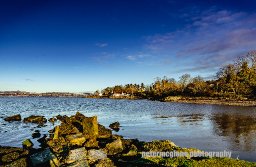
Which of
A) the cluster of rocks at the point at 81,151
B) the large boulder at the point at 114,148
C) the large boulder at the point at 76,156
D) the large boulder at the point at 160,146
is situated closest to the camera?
the large boulder at the point at 76,156

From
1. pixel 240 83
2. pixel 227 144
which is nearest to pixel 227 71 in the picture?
pixel 240 83

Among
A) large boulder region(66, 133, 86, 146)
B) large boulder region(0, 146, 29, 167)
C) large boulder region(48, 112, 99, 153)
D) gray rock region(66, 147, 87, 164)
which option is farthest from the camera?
large boulder region(66, 133, 86, 146)

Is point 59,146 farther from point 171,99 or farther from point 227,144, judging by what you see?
point 171,99

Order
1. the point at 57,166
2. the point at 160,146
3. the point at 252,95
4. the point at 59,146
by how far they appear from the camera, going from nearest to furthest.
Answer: the point at 57,166 < the point at 160,146 < the point at 59,146 < the point at 252,95

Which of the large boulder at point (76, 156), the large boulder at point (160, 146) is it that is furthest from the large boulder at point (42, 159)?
the large boulder at point (160, 146)

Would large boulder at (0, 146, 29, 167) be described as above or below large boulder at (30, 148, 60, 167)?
below

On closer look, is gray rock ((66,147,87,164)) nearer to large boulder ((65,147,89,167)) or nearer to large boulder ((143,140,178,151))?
large boulder ((65,147,89,167))

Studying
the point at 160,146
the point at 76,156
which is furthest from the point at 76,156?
the point at 160,146

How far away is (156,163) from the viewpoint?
49.3 feet

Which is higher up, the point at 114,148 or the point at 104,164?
the point at 104,164

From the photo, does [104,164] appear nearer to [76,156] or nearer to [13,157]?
[76,156]

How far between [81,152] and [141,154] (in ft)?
13.6

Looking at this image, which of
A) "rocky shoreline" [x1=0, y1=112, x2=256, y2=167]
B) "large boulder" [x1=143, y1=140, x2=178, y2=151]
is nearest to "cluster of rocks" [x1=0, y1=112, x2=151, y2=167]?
"rocky shoreline" [x1=0, y1=112, x2=256, y2=167]

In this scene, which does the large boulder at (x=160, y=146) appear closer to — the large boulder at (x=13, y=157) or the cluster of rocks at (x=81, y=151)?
the cluster of rocks at (x=81, y=151)
